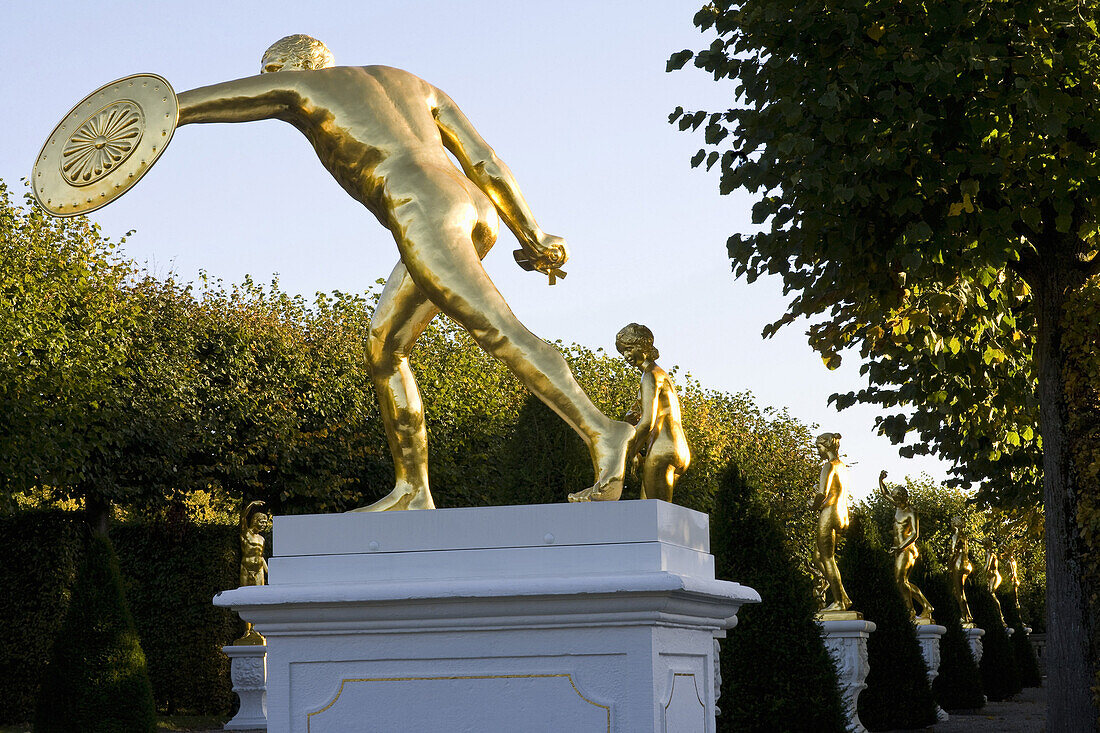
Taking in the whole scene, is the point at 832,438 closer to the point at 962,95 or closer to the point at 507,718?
the point at 962,95

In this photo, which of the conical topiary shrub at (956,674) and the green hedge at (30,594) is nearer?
the green hedge at (30,594)

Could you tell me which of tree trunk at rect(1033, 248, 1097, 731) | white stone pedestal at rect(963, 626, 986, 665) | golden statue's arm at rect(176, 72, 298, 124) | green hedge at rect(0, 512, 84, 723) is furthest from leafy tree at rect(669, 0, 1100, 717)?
white stone pedestal at rect(963, 626, 986, 665)

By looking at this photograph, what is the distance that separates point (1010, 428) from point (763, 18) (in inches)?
209

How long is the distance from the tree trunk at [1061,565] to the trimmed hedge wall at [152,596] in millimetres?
12545

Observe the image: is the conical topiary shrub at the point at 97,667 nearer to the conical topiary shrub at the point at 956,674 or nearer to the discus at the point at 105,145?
the discus at the point at 105,145

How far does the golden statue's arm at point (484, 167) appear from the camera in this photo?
188 inches

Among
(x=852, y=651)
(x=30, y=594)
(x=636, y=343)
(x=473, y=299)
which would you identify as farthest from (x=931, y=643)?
(x=473, y=299)

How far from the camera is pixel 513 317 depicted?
14.3 feet

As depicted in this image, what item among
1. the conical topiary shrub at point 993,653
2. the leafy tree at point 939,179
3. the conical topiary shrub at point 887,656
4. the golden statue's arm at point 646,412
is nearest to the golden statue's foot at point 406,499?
the golden statue's arm at point 646,412

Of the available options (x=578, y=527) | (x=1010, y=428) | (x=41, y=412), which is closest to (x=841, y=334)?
(x=1010, y=428)

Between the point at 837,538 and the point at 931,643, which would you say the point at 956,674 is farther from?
the point at 837,538

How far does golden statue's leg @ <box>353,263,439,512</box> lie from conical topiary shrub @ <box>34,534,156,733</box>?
918 cm

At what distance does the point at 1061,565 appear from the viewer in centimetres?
1038

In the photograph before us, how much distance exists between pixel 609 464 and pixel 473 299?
2.51ft
